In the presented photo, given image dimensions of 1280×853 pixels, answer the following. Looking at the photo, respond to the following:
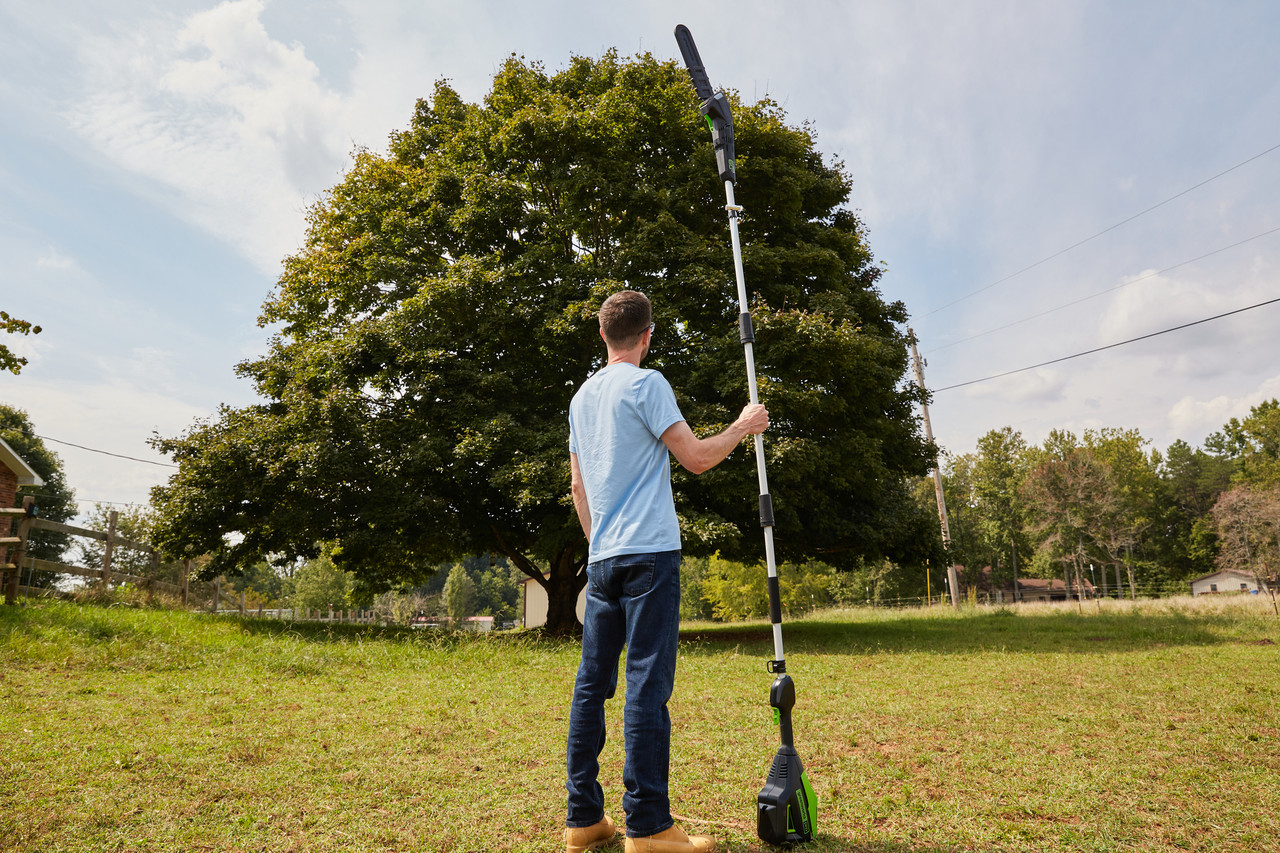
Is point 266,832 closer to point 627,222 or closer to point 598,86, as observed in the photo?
point 627,222

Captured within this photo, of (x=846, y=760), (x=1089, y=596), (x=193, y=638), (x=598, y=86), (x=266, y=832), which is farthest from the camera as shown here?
(x=1089, y=596)

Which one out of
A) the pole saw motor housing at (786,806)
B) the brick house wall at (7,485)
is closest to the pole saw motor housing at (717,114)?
the pole saw motor housing at (786,806)

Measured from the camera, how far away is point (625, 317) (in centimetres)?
316

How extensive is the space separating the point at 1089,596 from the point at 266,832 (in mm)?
67804

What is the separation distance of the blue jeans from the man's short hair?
1.01 metres

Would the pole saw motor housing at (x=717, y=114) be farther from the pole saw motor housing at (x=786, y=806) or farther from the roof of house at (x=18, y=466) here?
the roof of house at (x=18, y=466)

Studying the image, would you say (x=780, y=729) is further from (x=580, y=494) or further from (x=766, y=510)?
(x=580, y=494)

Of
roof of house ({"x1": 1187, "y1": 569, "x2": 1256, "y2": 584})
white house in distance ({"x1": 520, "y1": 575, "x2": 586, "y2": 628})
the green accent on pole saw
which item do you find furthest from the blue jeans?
roof of house ({"x1": 1187, "y1": 569, "x2": 1256, "y2": 584})

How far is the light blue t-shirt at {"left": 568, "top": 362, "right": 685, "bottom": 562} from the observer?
9.41 ft

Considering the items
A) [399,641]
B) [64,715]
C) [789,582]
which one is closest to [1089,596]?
[789,582]

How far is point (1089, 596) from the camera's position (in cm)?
5731

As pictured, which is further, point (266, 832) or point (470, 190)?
point (470, 190)

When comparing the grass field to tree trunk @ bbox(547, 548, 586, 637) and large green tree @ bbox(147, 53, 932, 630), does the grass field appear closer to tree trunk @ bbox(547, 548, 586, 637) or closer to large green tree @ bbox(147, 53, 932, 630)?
large green tree @ bbox(147, 53, 932, 630)

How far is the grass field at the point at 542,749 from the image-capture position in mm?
3105
